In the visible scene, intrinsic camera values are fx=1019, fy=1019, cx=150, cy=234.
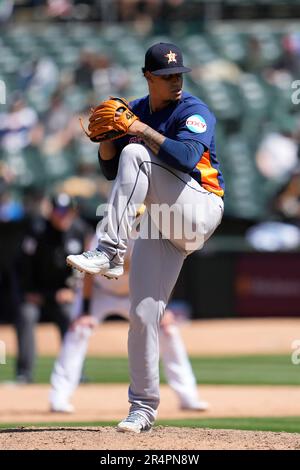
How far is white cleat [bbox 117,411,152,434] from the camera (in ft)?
17.1

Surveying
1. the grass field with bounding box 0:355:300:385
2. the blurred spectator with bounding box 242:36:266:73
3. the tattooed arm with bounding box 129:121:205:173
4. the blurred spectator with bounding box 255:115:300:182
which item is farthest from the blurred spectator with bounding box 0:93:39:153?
the tattooed arm with bounding box 129:121:205:173

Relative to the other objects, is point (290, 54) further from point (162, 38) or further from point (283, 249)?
point (283, 249)

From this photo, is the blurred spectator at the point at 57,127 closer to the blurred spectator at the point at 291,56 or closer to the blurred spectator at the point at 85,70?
the blurred spectator at the point at 85,70

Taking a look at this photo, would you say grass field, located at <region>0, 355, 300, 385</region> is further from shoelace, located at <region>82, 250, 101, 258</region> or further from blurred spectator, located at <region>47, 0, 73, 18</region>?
blurred spectator, located at <region>47, 0, 73, 18</region>

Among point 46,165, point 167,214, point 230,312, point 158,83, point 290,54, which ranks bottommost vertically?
point 167,214

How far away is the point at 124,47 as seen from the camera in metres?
18.8

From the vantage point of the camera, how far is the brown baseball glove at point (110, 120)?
Result: 16.3ft

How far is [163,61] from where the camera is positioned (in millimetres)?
5133

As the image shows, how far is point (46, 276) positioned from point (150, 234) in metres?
5.10

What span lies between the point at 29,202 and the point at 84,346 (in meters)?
6.90

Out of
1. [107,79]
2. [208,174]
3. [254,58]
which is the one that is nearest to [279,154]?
[254,58]

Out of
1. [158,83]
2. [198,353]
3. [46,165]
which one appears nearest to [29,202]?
[46,165]

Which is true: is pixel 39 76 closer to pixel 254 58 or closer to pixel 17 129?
pixel 17 129

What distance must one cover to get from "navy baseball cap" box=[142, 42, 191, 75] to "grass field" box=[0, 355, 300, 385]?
220 inches
